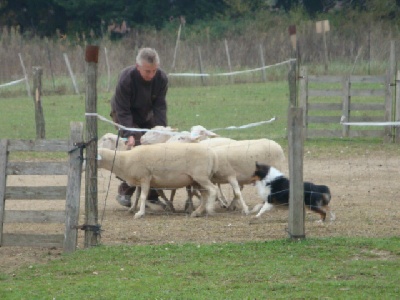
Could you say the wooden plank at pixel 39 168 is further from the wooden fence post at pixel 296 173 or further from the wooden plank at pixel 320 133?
the wooden plank at pixel 320 133


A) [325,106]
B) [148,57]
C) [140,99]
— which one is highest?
[148,57]

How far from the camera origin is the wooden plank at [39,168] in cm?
1034

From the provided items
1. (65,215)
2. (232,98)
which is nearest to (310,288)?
(65,215)

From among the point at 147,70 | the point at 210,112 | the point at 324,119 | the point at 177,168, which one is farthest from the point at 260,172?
the point at 210,112

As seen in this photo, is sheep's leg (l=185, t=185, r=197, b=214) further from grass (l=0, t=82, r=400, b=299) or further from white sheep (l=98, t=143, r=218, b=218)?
grass (l=0, t=82, r=400, b=299)

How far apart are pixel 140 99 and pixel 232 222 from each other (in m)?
2.38

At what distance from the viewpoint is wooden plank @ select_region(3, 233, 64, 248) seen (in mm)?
10391

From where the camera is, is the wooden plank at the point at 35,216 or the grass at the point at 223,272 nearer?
the grass at the point at 223,272

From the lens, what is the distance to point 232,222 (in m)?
12.1

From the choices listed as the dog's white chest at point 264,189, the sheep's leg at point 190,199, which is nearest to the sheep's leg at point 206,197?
the sheep's leg at point 190,199

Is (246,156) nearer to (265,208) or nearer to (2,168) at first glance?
(265,208)

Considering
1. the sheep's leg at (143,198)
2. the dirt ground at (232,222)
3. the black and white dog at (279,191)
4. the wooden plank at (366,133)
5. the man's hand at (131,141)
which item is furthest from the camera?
the wooden plank at (366,133)

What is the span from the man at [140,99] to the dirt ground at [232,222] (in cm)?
82

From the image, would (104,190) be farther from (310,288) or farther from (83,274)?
(310,288)
